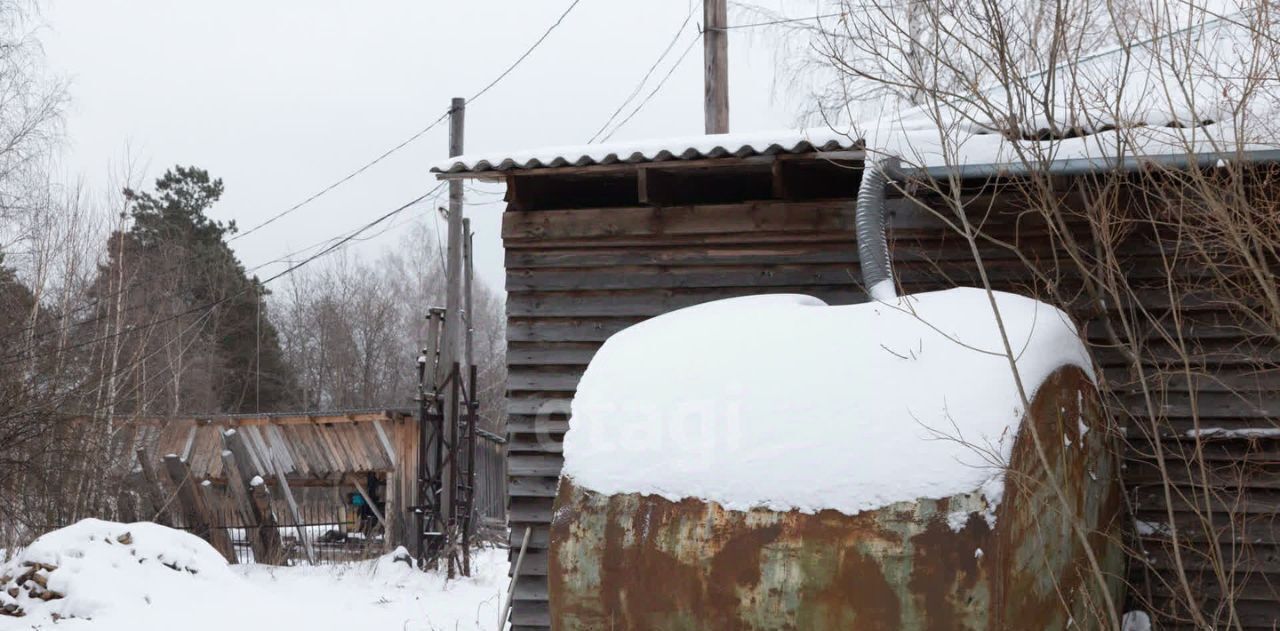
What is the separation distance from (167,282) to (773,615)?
28.1 metres

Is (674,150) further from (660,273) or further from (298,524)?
(298,524)

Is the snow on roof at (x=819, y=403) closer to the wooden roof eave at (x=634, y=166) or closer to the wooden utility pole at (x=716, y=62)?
the wooden roof eave at (x=634, y=166)

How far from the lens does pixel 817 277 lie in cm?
725

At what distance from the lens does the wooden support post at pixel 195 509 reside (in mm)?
16781

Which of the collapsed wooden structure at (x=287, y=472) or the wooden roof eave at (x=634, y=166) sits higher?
the wooden roof eave at (x=634, y=166)

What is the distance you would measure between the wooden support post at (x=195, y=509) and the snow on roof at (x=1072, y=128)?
37.1 ft

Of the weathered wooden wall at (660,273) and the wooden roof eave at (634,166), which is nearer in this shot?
the wooden roof eave at (634,166)


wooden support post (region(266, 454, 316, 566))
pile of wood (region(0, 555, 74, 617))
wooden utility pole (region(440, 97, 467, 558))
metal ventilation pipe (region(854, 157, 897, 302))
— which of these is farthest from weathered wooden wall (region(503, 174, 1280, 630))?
wooden support post (region(266, 454, 316, 566))

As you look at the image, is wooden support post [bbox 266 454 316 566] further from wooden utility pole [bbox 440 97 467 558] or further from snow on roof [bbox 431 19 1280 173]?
snow on roof [bbox 431 19 1280 173]

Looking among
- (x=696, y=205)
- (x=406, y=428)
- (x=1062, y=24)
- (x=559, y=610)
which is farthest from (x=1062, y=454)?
(x=406, y=428)

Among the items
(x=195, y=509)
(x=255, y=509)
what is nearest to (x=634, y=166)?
(x=255, y=509)

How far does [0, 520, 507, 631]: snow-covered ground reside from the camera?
386 inches

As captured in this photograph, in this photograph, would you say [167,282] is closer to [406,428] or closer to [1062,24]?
[406,428]

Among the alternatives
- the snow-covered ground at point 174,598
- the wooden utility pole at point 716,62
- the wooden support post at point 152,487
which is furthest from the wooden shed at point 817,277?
the wooden support post at point 152,487
